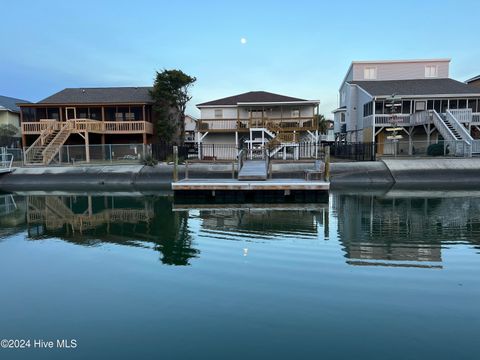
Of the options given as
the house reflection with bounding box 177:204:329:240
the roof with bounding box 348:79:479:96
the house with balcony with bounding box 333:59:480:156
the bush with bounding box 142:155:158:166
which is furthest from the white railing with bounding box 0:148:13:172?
the roof with bounding box 348:79:479:96

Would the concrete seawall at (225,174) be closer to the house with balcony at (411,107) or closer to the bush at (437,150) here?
the bush at (437,150)

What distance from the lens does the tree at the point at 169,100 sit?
35.8 meters

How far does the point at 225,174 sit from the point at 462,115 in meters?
21.2

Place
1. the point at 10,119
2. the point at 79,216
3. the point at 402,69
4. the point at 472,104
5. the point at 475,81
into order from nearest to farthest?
the point at 79,216
the point at 472,104
the point at 402,69
the point at 475,81
the point at 10,119

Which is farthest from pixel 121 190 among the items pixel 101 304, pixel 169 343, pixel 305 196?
pixel 169 343

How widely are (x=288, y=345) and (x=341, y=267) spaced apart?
359cm

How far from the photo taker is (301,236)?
37.8ft

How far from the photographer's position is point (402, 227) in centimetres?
1268

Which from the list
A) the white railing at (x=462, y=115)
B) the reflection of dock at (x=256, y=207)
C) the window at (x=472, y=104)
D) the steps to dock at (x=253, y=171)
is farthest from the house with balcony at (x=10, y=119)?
the window at (x=472, y=104)

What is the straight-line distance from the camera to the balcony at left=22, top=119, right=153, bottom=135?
3269cm

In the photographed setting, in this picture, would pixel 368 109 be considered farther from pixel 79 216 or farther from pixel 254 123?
pixel 79 216

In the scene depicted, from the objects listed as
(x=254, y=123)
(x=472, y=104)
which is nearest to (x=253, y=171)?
(x=254, y=123)

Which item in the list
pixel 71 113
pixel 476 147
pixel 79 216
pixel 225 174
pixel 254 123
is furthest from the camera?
pixel 71 113

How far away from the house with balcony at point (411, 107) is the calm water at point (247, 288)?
65.0 feet
